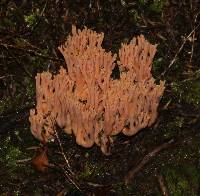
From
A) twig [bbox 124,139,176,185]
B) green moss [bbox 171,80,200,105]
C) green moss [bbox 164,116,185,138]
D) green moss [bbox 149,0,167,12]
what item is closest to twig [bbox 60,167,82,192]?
twig [bbox 124,139,176,185]

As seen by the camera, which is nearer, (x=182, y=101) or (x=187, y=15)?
(x=182, y=101)

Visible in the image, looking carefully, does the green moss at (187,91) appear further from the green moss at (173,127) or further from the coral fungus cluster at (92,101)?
the coral fungus cluster at (92,101)

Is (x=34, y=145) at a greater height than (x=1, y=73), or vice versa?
(x=1, y=73)

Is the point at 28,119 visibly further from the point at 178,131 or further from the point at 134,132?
the point at 178,131

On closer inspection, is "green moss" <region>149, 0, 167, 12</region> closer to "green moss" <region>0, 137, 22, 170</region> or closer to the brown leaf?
the brown leaf

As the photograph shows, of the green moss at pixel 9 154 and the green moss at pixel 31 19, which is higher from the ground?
the green moss at pixel 31 19

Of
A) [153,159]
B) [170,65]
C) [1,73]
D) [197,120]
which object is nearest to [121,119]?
[153,159]

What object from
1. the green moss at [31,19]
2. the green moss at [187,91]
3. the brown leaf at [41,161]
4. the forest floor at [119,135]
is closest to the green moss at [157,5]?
the forest floor at [119,135]

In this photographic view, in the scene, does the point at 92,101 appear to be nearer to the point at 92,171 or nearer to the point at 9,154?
the point at 92,171
